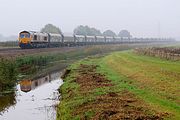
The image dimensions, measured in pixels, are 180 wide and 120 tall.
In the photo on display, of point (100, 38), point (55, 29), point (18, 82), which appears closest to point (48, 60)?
point (18, 82)

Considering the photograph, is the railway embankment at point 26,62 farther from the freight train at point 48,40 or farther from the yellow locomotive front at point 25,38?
the yellow locomotive front at point 25,38

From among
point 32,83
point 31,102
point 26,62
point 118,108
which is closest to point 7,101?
point 31,102

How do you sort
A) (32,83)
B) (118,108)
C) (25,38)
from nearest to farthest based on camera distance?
(118,108), (32,83), (25,38)

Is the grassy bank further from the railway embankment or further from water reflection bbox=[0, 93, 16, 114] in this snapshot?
the railway embankment

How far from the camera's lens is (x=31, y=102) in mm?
29562

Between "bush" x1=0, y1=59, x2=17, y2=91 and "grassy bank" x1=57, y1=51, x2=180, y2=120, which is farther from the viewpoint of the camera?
"bush" x1=0, y1=59, x2=17, y2=91

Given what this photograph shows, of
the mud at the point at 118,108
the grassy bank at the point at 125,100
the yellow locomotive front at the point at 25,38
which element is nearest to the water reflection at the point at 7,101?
the grassy bank at the point at 125,100

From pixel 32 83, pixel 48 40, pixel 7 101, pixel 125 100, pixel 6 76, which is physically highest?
pixel 48 40

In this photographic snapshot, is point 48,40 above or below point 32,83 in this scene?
above

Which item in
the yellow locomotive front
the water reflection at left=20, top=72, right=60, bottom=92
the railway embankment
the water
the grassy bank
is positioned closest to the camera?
the grassy bank

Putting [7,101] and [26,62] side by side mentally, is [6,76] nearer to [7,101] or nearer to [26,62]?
[7,101]

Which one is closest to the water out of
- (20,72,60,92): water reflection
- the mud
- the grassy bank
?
(20,72,60,92): water reflection

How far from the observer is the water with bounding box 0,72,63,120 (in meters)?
24.1

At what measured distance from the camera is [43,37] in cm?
8519
